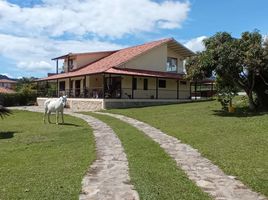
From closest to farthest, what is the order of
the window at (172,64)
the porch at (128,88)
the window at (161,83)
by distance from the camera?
the porch at (128,88)
the window at (161,83)
the window at (172,64)

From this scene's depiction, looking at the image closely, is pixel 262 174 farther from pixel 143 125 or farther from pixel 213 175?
pixel 143 125

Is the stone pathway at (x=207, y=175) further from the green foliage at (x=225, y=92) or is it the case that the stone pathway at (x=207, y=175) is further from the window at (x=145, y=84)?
the window at (x=145, y=84)

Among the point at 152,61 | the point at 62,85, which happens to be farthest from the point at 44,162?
the point at 62,85

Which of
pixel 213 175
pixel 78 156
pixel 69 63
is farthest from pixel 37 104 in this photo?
pixel 213 175

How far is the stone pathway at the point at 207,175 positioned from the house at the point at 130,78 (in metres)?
21.8

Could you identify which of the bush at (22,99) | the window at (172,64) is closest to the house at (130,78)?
the window at (172,64)

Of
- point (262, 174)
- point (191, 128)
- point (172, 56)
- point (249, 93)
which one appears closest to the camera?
point (262, 174)

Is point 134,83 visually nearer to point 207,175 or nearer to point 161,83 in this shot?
point 161,83

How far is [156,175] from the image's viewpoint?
908 cm

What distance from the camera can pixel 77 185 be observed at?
8.10 metres

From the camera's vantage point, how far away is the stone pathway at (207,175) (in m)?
7.59

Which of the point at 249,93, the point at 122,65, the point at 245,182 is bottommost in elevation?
the point at 245,182

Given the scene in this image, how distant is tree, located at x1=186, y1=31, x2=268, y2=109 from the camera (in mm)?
21812

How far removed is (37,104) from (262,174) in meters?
41.6
